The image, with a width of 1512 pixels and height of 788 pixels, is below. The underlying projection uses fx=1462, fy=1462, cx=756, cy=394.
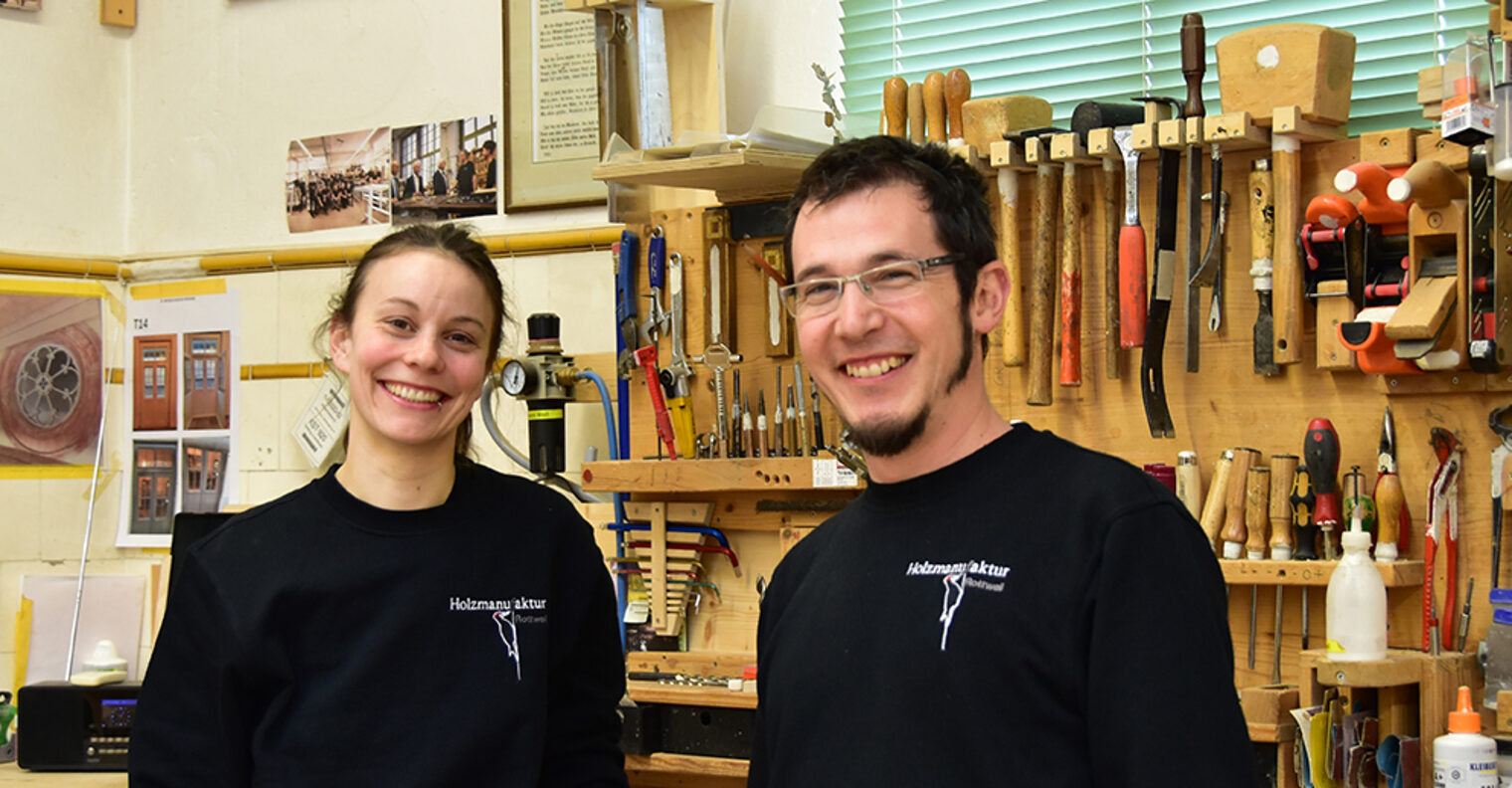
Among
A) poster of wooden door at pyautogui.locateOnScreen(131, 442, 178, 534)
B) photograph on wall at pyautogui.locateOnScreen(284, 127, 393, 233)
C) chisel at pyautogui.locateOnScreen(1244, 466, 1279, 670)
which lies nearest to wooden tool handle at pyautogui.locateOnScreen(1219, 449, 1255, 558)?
chisel at pyautogui.locateOnScreen(1244, 466, 1279, 670)

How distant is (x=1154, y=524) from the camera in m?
1.14

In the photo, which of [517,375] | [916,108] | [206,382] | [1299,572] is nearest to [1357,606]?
[1299,572]

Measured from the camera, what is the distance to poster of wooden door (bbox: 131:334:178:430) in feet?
12.0

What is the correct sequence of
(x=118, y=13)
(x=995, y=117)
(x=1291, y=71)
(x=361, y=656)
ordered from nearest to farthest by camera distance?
(x=361, y=656) < (x=1291, y=71) < (x=995, y=117) < (x=118, y=13)

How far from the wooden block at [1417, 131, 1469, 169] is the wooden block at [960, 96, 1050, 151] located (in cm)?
63

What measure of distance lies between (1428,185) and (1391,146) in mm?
152

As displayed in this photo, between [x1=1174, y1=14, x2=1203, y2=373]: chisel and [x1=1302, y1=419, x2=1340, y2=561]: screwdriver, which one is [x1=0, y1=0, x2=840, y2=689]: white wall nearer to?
[x1=1174, y1=14, x2=1203, y2=373]: chisel

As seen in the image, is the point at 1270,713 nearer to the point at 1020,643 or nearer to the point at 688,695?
the point at 688,695

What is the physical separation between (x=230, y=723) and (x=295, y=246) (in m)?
2.17

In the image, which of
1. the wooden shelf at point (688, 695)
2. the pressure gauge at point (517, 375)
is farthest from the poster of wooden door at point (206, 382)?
the wooden shelf at point (688, 695)

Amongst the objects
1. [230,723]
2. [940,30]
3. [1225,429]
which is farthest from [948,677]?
[940,30]

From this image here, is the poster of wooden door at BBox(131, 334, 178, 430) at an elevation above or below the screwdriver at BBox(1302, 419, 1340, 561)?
above

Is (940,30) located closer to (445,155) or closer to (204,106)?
(445,155)

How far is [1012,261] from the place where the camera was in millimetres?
2533
